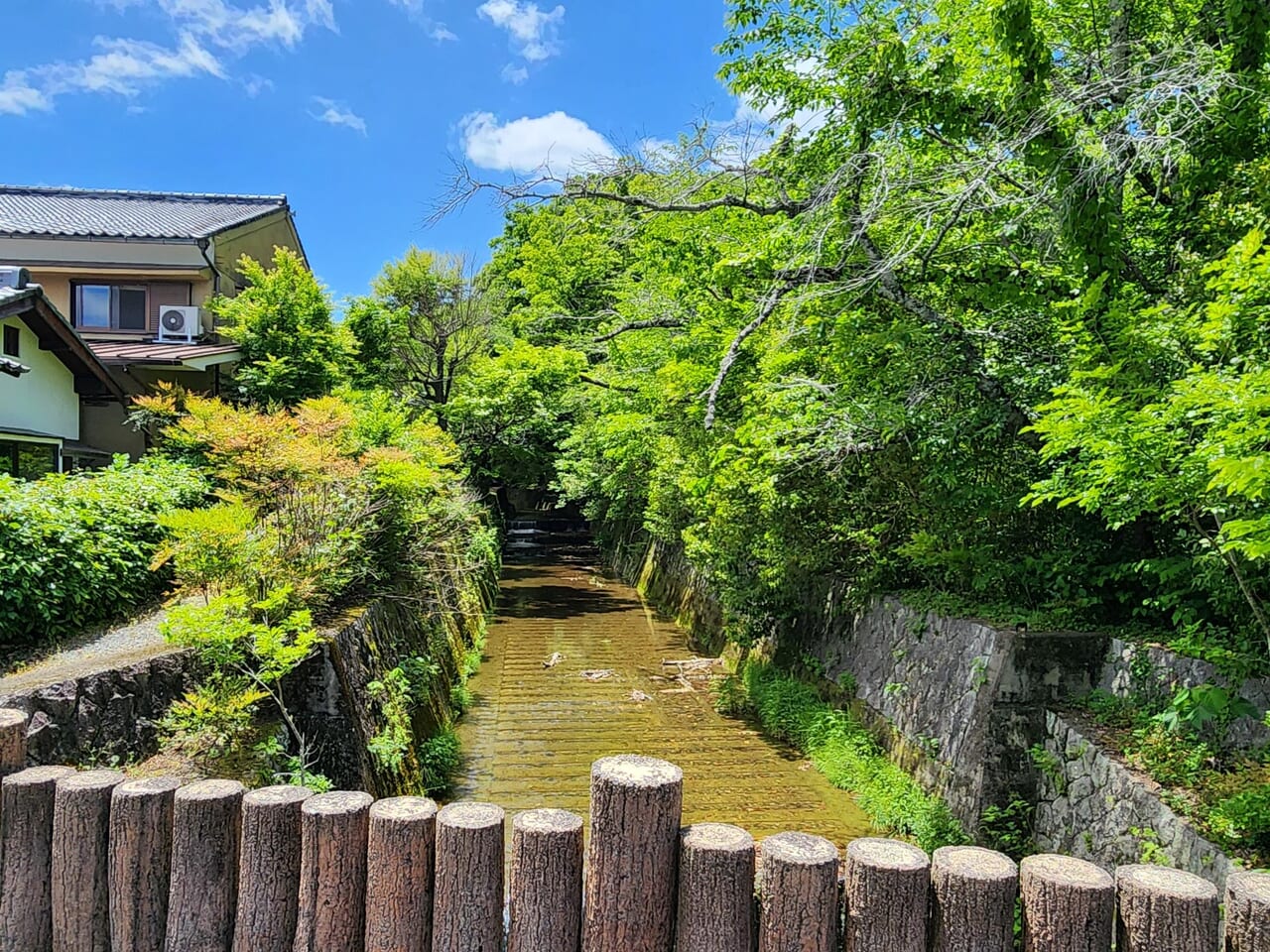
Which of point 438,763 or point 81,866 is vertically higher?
point 81,866

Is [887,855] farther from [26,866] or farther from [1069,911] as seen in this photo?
[26,866]

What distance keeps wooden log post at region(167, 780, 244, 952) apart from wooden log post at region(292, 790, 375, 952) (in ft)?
0.95

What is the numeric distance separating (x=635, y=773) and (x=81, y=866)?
6.25 feet

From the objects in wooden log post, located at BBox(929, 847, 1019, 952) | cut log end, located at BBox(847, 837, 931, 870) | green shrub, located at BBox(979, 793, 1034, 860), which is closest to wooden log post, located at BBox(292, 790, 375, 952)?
cut log end, located at BBox(847, 837, 931, 870)

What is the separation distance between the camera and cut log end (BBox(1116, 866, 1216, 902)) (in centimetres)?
189

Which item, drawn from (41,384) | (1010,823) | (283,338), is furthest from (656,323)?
(41,384)

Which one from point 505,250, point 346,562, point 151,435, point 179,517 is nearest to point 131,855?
point 179,517

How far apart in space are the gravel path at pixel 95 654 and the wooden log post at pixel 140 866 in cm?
246

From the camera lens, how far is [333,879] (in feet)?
7.32

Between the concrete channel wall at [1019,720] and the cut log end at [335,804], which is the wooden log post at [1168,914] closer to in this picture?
the cut log end at [335,804]

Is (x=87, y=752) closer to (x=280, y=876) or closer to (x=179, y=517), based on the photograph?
(x=179, y=517)

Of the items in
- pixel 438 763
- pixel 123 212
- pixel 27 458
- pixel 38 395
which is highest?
pixel 123 212

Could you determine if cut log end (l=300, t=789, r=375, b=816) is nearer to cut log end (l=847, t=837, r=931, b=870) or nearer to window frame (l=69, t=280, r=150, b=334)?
cut log end (l=847, t=837, r=931, b=870)

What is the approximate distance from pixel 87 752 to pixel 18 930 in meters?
2.06
